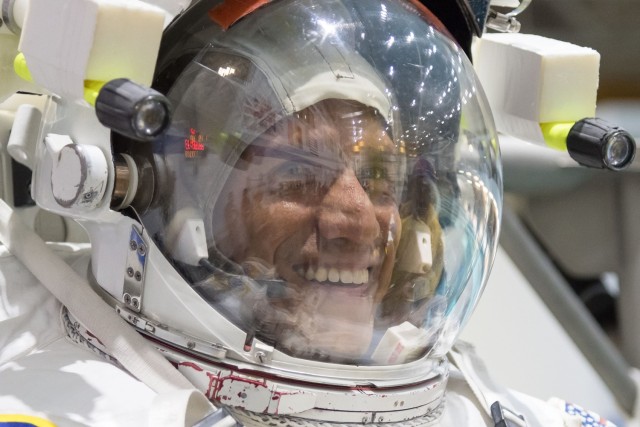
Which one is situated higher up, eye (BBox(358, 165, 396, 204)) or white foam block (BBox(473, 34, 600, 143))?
white foam block (BBox(473, 34, 600, 143))

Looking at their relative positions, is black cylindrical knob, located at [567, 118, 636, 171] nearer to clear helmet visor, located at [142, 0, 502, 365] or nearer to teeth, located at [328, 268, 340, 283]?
clear helmet visor, located at [142, 0, 502, 365]

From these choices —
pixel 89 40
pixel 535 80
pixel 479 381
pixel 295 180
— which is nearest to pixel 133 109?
pixel 89 40

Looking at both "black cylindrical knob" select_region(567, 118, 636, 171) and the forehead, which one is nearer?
the forehead

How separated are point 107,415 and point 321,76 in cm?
36

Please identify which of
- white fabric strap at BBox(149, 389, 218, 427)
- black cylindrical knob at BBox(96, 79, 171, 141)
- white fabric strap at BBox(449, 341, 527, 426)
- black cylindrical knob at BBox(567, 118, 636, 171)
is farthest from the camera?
white fabric strap at BBox(449, 341, 527, 426)

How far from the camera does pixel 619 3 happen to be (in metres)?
3.62

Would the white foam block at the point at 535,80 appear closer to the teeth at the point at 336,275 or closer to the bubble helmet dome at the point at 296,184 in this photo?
the bubble helmet dome at the point at 296,184

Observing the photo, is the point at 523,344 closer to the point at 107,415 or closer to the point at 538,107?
the point at 538,107

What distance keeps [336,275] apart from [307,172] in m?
0.10

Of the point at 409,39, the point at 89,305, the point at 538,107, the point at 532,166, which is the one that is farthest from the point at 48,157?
the point at 532,166

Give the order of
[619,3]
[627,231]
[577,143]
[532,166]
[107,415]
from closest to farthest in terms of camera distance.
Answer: [107,415], [577,143], [532,166], [627,231], [619,3]

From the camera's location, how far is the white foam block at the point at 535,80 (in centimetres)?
97

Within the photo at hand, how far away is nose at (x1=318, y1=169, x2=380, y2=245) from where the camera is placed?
2.73 ft

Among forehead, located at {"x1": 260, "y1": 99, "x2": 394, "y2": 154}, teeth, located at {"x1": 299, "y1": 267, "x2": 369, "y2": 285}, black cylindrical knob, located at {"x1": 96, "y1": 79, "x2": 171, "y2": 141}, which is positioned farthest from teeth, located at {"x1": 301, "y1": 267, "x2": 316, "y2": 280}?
black cylindrical knob, located at {"x1": 96, "y1": 79, "x2": 171, "y2": 141}
